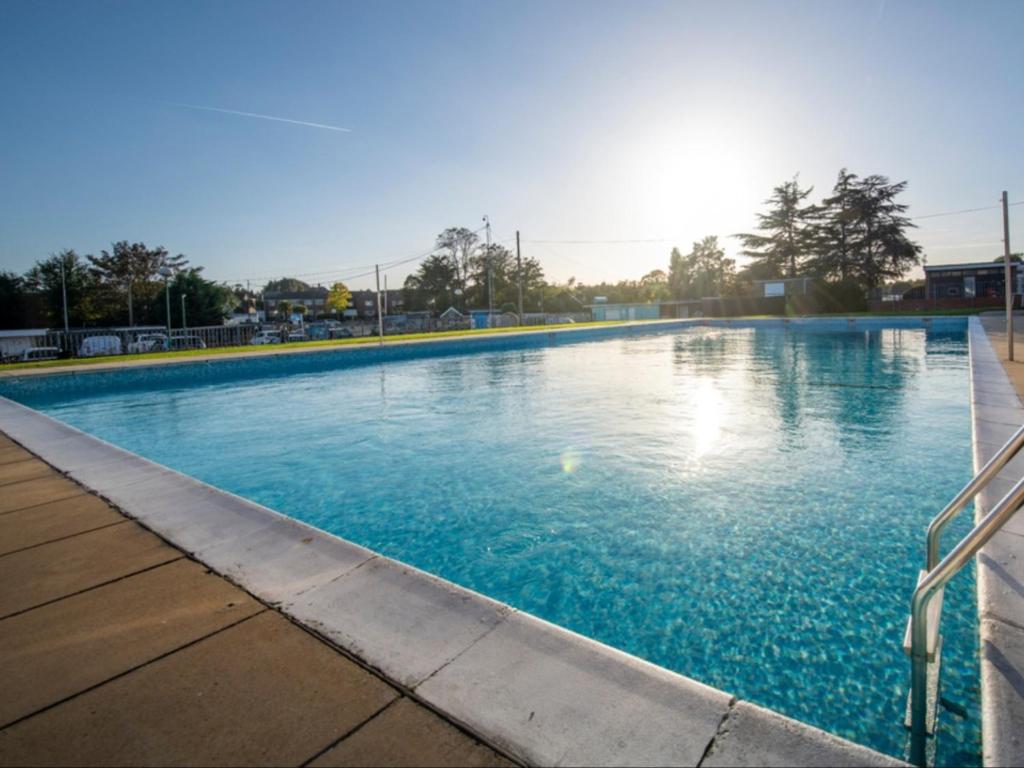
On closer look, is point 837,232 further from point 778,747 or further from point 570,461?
point 778,747

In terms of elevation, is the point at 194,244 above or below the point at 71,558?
above

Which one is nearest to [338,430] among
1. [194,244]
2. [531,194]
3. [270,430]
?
[270,430]

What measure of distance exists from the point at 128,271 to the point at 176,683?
155 feet

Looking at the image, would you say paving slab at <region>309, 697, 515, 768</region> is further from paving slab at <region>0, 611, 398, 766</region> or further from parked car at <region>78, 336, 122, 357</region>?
parked car at <region>78, 336, 122, 357</region>

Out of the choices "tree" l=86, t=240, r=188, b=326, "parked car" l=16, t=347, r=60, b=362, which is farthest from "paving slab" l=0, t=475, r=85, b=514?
"tree" l=86, t=240, r=188, b=326

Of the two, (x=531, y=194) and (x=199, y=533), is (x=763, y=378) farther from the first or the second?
(x=531, y=194)

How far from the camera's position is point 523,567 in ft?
10.7

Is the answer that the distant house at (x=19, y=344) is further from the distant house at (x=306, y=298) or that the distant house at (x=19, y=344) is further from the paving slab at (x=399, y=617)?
the distant house at (x=306, y=298)

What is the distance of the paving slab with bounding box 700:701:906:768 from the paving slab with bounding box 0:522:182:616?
2.42 metres

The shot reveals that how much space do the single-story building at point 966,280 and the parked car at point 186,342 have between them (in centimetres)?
4651

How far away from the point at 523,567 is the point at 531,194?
80.0 ft

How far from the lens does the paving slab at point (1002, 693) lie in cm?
128

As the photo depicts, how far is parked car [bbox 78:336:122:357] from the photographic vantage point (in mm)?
22578

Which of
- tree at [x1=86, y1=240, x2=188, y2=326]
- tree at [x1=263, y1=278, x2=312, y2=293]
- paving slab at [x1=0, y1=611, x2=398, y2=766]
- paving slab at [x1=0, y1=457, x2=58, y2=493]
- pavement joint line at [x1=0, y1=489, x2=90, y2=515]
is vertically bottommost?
paving slab at [x1=0, y1=611, x2=398, y2=766]
